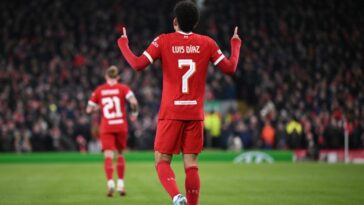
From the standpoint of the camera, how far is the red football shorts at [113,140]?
14.4 m

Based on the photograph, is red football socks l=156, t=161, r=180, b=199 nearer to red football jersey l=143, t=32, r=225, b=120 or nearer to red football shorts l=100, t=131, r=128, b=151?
red football jersey l=143, t=32, r=225, b=120

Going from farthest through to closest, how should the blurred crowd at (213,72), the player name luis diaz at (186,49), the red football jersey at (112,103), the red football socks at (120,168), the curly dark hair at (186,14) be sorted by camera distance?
the blurred crowd at (213,72) → the red football jersey at (112,103) → the red football socks at (120,168) → the player name luis diaz at (186,49) → the curly dark hair at (186,14)

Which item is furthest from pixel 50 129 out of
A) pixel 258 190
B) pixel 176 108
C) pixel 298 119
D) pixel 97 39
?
pixel 176 108

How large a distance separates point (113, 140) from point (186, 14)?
6.54 metres

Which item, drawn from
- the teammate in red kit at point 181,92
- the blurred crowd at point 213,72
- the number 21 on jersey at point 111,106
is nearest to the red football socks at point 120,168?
the number 21 on jersey at point 111,106

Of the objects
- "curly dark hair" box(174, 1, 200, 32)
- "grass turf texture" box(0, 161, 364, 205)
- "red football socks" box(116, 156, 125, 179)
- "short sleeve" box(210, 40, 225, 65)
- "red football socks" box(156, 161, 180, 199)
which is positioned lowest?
"grass turf texture" box(0, 161, 364, 205)

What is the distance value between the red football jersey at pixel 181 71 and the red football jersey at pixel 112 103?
607 centimetres

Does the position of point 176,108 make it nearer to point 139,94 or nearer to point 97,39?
point 139,94

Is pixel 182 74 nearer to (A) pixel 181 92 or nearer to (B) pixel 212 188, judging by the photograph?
(A) pixel 181 92

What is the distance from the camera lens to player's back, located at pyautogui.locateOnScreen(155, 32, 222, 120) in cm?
846

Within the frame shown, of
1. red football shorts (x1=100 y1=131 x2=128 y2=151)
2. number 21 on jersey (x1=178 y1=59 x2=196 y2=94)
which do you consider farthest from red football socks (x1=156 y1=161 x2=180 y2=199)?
red football shorts (x1=100 y1=131 x2=128 y2=151)

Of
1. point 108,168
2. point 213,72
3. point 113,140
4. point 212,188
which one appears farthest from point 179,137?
point 213,72

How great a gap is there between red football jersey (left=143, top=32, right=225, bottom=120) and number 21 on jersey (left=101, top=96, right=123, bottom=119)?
240 inches

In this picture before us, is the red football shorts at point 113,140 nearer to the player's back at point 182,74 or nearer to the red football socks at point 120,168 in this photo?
the red football socks at point 120,168
